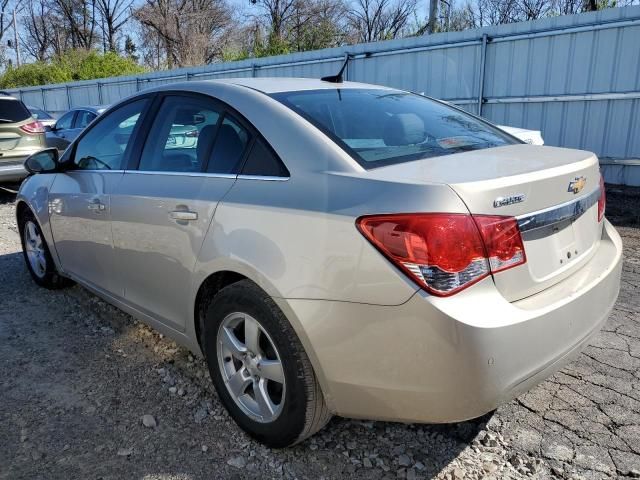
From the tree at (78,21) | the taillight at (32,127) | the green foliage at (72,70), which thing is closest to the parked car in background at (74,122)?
the taillight at (32,127)

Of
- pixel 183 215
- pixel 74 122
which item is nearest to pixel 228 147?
pixel 183 215

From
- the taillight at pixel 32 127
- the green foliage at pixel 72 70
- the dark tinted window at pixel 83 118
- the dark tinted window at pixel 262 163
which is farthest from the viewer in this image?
the green foliage at pixel 72 70

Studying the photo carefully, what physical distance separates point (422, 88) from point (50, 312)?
8.32m

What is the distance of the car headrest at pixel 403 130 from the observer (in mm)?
2471

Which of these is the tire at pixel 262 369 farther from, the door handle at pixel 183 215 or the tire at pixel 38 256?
the tire at pixel 38 256

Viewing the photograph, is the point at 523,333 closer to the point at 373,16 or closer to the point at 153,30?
the point at 153,30

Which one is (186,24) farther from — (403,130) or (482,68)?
(403,130)

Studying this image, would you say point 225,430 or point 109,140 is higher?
point 109,140

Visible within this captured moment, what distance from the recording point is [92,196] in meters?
3.36

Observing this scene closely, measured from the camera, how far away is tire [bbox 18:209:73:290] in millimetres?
4344

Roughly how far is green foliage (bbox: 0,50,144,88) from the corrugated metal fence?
23.6 metres

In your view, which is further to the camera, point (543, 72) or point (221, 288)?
point (543, 72)

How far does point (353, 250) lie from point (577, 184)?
1009 millimetres

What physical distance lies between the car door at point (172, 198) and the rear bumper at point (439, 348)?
2.39 ft
